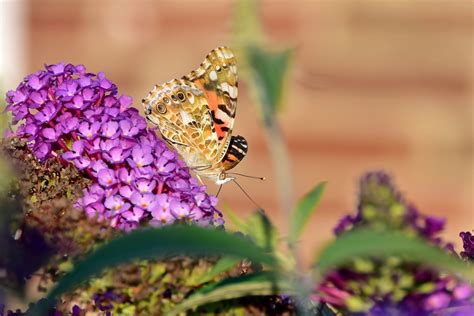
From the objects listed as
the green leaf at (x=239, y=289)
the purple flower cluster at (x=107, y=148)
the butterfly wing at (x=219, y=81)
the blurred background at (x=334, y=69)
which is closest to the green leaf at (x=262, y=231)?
the green leaf at (x=239, y=289)

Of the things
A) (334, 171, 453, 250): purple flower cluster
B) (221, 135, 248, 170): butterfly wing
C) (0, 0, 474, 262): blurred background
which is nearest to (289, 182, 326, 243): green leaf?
(334, 171, 453, 250): purple flower cluster

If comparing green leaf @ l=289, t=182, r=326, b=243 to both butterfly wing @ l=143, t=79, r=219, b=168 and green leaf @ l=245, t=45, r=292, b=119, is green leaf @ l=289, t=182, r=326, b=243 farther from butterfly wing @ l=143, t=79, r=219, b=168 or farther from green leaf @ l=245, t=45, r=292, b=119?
butterfly wing @ l=143, t=79, r=219, b=168

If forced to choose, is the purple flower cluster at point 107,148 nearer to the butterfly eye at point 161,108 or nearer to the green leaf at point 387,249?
the green leaf at point 387,249

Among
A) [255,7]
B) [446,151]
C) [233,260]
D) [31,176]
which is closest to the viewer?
[255,7]

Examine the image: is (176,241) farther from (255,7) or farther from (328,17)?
(328,17)

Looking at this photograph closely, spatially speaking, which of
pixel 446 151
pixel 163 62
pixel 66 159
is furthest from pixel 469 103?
pixel 66 159

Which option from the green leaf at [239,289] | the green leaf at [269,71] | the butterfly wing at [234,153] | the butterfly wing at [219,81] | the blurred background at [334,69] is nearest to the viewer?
the green leaf at [269,71]

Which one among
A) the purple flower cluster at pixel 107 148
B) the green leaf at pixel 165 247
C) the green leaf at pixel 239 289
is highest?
the purple flower cluster at pixel 107 148
